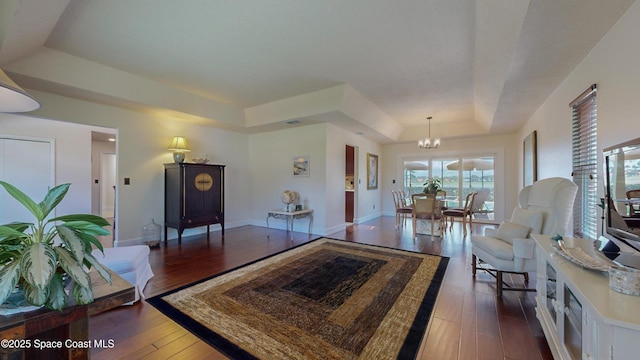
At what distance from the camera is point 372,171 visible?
7352 millimetres

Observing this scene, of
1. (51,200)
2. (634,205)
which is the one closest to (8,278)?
(51,200)

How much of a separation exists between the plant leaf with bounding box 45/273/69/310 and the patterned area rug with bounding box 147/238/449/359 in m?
1.06

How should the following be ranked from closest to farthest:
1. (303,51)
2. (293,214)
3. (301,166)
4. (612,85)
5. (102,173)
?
1. (612,85)
2. (303,51)
3. (293,214)
4. (301,166)
5. (102,173)

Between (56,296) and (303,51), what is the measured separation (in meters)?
3.05

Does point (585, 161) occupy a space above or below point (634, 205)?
above

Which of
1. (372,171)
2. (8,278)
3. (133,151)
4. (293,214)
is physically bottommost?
(293,214)

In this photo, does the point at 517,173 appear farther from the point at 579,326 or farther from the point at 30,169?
the point at 30,169

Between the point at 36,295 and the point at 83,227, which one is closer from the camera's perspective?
the point at 36,295

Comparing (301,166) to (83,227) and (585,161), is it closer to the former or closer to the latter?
(585,161)

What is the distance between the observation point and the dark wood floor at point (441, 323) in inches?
65.1

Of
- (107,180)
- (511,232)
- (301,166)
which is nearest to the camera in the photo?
(511,232)

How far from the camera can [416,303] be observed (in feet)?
7.47

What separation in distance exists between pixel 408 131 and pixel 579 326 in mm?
6457

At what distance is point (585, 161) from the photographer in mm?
2465
